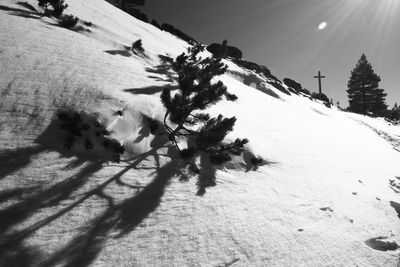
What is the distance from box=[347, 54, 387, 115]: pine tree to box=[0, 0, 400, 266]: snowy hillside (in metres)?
44.3

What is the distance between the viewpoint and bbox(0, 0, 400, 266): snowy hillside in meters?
3.93

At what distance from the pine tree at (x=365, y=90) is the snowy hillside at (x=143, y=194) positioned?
44296 millimetres

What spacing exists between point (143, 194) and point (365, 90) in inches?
2116

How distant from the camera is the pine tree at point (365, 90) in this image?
153 feet

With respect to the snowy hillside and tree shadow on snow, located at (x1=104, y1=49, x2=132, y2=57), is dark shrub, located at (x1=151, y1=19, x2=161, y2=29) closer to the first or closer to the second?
tree shadow on snow, located at (x1=104, y1=49, x2=132, y2=57)

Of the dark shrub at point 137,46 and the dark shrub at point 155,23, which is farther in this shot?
the dark shrub at point 155,23

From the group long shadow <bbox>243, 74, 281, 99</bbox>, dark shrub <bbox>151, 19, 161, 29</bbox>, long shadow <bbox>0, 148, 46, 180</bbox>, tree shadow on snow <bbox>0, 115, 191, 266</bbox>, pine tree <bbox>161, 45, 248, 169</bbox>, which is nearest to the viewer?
tree shadow on snow <bbox>0, 115, 191, 266</bbox>

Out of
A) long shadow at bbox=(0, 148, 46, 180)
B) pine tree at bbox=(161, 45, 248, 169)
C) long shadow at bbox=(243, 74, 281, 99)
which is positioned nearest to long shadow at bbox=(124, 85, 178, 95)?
pine tree at bbox=(161, 45, 248, 169)

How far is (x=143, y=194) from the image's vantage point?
16.8 ft

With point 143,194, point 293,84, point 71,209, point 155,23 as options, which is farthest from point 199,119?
point 293,84

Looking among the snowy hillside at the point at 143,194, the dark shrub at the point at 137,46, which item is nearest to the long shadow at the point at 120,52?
the dark shrub at the point at 137,46

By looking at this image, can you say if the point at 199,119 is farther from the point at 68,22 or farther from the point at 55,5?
the point at 55,5

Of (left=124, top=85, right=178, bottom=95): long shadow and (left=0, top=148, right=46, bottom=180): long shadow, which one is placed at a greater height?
(left=124, top=85, right=178, bottom=95): long shadow

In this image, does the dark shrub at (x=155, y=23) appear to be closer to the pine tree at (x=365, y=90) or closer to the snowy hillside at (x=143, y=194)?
the snowy hillside at (x=143, y=194)
